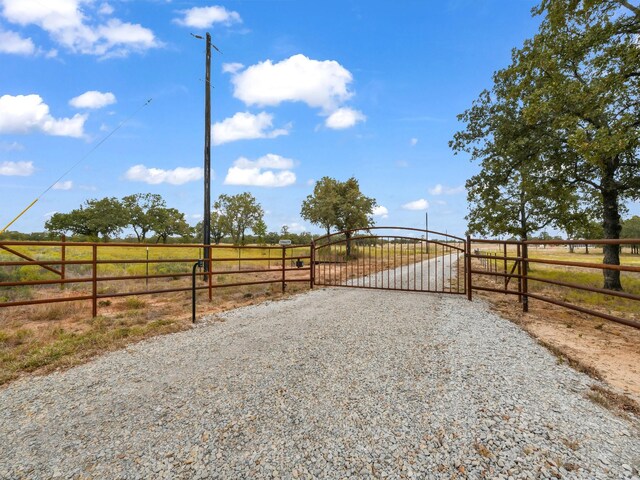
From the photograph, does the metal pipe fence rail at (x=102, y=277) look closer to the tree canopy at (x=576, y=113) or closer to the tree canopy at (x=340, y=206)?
the tree canopy at (x=576, y=113)

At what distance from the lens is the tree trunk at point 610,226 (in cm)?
1133

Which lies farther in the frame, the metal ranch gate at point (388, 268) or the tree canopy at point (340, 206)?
the tree canopy at point (340, 206)

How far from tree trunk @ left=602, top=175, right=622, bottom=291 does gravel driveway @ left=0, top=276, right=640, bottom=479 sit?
403 inches

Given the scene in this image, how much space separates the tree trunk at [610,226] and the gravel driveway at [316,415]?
1024cm

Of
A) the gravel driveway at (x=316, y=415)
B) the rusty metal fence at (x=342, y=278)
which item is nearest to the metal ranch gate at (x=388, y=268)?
the rusty metal fence at (x=342, y=278)

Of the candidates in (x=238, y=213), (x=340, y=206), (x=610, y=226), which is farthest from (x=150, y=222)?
(x=610, y=226)

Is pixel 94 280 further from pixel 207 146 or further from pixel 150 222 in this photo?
pixel 150 222

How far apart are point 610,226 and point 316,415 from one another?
14.7 m

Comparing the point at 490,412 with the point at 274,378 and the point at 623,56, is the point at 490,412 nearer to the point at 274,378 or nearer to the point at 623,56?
the point at 274,378

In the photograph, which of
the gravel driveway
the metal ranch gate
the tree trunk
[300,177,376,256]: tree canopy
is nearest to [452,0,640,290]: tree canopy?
the tree trunk

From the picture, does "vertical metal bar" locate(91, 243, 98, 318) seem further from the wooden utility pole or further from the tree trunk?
the tree trunk

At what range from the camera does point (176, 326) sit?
5.68 meters

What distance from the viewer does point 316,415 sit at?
9.02ft

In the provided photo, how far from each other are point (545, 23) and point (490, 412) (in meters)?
15.1
